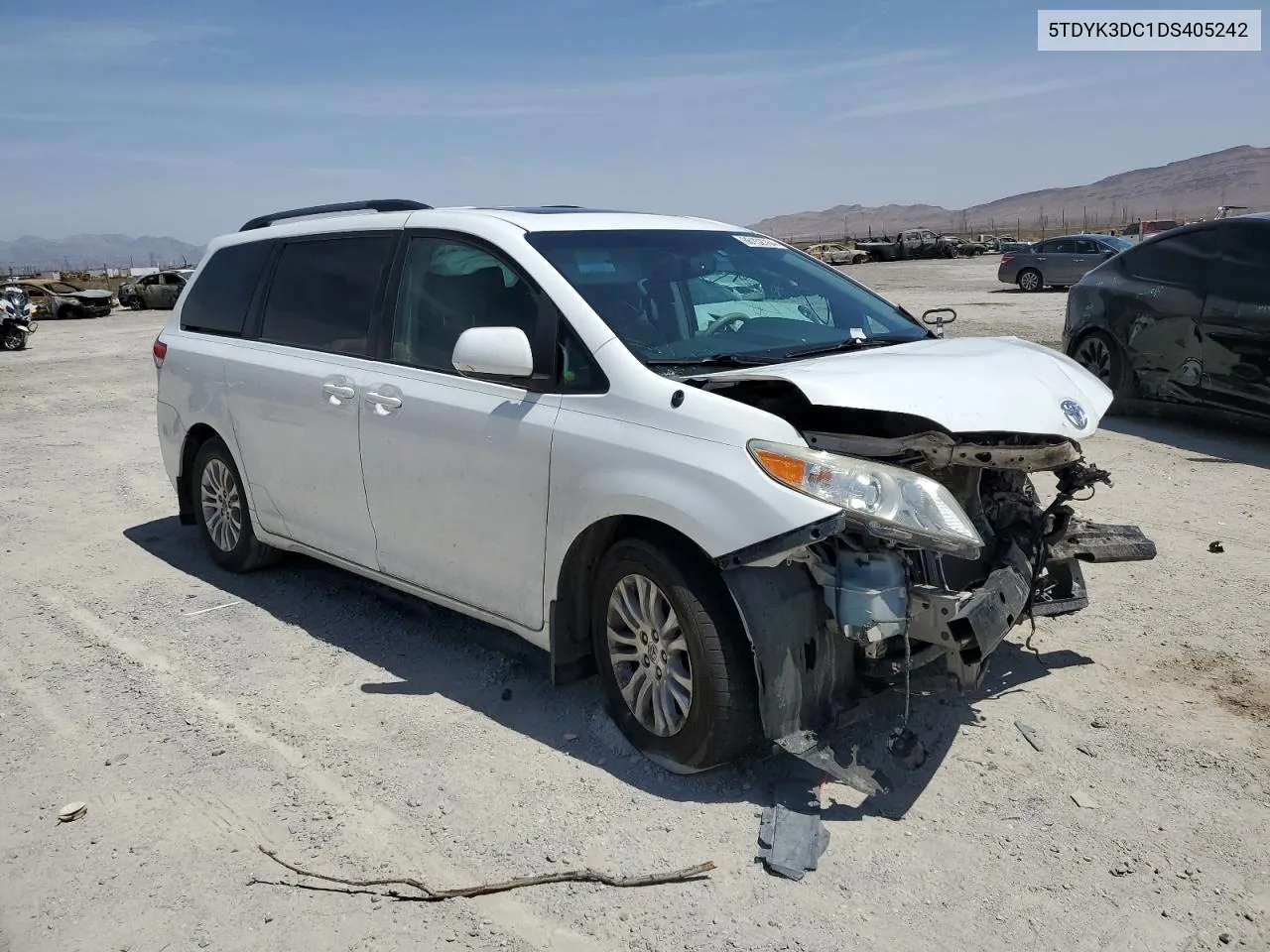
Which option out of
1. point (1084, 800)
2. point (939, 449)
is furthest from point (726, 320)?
point (1084, 800)

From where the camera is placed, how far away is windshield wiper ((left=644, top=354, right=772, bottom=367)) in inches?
154

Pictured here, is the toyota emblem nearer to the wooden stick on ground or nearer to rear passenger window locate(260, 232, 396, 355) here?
the wooden stick on ground

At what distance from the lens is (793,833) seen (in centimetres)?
336

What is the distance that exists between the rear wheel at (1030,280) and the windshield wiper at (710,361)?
25750 millimetres

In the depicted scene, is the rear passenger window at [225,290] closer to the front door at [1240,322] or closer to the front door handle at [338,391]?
the front door handle at [338,391]

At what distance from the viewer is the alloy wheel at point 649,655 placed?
12.0ft

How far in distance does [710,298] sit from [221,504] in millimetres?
3286

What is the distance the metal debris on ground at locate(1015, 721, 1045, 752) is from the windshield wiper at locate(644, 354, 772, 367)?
168 cm

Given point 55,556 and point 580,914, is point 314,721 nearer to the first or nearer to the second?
point 580,914

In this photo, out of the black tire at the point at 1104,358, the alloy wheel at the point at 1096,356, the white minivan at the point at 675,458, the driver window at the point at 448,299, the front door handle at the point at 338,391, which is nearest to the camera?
the white minivan at the point at 675,458

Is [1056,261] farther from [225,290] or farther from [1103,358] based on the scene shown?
[225,290]

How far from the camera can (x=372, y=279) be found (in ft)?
16.0

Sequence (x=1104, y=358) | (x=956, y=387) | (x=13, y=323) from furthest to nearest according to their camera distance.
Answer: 1. (x=13, y=323)
2. (x=1104, y=358)
3. (x=956, y=387)

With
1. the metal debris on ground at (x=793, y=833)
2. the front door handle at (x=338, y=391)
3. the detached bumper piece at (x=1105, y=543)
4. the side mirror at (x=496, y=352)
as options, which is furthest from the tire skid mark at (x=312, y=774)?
the detached bumper piece at (x=1105, y=543)
